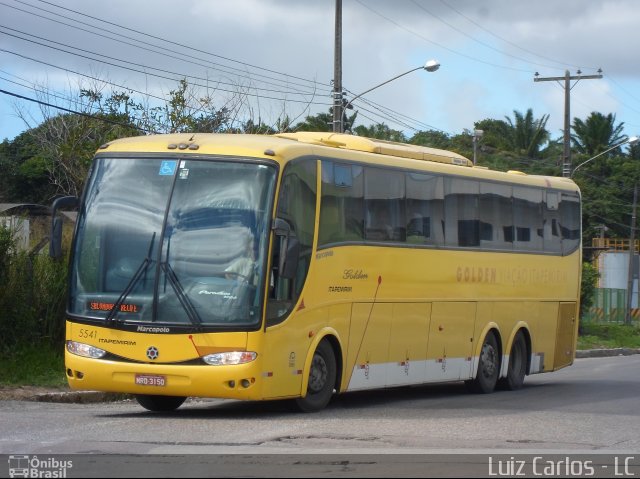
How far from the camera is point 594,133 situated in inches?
2837

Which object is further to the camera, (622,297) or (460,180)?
(622,297)

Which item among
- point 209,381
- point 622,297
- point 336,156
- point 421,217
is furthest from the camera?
point 622,297

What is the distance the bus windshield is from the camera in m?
13.7

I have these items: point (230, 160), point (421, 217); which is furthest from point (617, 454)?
point (421, 217)

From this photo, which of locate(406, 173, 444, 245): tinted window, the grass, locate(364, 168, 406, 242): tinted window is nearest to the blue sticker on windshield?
locate(364, 168, 406, 242): tinted window

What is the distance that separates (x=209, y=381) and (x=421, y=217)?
17.7 feet

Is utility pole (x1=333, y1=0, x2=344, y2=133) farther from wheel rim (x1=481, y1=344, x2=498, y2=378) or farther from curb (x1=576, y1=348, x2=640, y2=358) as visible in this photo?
curb (x1=576, y1=348, x2=640, y2=358)

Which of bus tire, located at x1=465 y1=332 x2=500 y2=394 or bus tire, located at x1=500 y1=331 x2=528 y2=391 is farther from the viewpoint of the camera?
bus tire, located at x1=500 y1=331 x2=528 y2=391

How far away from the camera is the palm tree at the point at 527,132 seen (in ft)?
226

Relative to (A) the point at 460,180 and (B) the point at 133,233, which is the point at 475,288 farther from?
(B) the point at 133,233

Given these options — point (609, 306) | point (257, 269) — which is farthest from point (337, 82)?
point (609, 306)

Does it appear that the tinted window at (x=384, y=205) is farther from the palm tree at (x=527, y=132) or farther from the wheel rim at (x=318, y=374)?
the palm tree at (x=527, y=132)

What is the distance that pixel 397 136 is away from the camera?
2564 inches

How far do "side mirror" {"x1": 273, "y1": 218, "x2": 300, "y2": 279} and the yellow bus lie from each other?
19 millimetres
